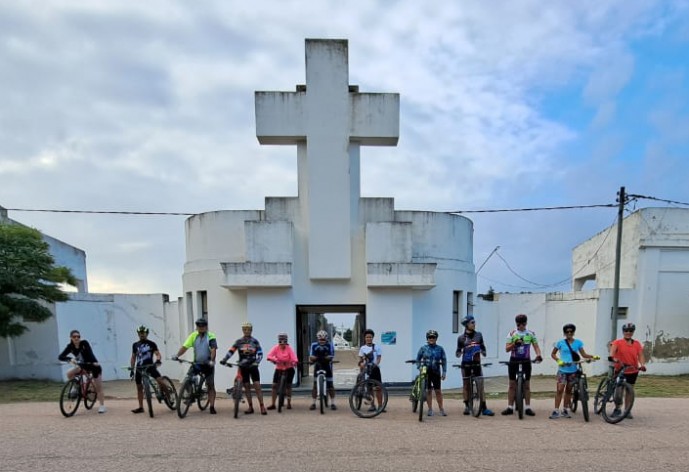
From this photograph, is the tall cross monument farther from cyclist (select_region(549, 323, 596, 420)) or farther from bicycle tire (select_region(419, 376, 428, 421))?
cyclist (select_region(549, 323, 596, 420))

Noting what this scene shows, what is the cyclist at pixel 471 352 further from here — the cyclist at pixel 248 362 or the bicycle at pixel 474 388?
the cyclist at pixel 248 362

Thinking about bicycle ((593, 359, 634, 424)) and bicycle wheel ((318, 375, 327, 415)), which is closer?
bicycle ((593, 359, 634, 424))

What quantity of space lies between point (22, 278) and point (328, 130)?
967 cm

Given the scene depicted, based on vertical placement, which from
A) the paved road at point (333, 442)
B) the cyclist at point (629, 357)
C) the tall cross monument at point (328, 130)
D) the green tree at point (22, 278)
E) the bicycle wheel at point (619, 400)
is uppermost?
the tall cross monument at point (328, 130)

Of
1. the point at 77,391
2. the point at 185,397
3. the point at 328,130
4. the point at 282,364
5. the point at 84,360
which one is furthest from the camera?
the point at 328,130

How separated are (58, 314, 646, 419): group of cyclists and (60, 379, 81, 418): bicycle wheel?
0.49 ft

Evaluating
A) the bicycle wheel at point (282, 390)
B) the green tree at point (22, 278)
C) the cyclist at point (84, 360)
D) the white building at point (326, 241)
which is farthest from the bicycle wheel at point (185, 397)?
the green tree at point (22, 278)

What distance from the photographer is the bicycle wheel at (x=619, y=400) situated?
738cm

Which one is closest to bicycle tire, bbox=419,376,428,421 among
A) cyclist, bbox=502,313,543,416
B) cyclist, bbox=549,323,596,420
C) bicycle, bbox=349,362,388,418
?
bicycle, bbox=349,362,388,418

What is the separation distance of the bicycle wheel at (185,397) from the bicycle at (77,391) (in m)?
1.90

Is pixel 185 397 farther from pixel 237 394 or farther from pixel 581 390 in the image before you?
pixel 581 390

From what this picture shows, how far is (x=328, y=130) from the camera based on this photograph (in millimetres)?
11781

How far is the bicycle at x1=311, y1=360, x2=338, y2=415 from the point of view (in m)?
8.16

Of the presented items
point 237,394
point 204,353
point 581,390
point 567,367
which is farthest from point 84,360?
point 581,390
